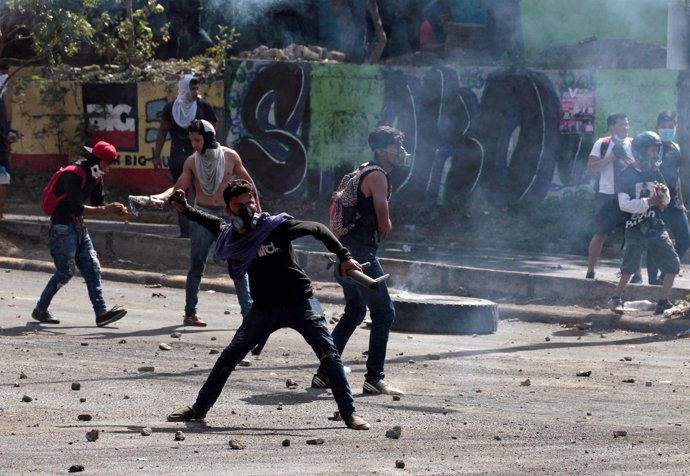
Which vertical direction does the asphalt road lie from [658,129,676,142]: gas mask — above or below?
below

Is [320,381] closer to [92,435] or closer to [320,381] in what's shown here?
[320,381]

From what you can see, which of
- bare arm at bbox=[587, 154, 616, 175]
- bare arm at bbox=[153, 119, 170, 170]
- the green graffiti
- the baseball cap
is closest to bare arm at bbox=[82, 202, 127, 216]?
the baseball cap

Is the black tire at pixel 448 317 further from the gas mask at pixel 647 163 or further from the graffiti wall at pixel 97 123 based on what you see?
the graffiti wall at pixel 97 123

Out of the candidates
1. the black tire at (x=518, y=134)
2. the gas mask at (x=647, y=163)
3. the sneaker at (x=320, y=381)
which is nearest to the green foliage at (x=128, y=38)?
the black tire at (x=518, y=134)

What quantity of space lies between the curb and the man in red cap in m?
3.06

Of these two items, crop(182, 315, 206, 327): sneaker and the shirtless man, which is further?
crop(182, 315, 206, 327): sneaker

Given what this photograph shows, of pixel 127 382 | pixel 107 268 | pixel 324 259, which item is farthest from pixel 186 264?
pixel 127 382

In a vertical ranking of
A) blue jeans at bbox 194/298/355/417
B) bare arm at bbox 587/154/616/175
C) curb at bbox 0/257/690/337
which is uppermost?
bare arm at bbox 587/154/616/175

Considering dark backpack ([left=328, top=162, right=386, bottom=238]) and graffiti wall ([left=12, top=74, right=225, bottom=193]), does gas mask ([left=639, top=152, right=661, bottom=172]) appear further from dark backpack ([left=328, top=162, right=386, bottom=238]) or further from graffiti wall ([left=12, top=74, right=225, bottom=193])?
graffiti wall ([left=12, top=74, right=225, bottom=193])

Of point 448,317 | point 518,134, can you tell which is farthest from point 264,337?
point 518,134

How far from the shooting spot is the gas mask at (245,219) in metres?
7.19

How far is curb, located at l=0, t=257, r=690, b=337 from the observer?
37.7ft

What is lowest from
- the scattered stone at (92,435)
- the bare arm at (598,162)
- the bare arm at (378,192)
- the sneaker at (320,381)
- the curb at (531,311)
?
the curb at (531,311)

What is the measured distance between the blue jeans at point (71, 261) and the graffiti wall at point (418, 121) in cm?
916
